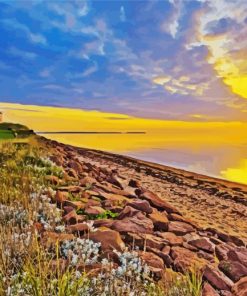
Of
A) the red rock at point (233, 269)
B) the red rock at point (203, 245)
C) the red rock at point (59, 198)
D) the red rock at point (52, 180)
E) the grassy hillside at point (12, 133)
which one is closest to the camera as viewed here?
the red rock at point (233, 269)

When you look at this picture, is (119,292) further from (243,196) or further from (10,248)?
(243,196)

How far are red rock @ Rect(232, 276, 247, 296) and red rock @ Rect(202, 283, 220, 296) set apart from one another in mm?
298

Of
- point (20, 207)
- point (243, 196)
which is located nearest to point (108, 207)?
point (20, 207)

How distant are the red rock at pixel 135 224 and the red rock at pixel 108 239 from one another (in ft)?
1.70

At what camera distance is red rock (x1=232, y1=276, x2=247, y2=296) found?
Answer: 4.43 meters

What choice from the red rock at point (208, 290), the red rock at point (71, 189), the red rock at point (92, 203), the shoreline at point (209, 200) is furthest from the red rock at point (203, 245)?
the red rock at point (71, 189)

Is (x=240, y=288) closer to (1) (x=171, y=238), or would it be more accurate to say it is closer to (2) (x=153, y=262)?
(2) (x=153, y=262)

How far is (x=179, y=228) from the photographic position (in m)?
6.83

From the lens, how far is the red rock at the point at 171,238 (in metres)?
5.81

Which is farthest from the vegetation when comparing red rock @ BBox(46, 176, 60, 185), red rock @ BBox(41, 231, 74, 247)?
red rock @ BBox(46, 176, 60, 185)

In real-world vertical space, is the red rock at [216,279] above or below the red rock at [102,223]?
below

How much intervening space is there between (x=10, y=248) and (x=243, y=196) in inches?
488

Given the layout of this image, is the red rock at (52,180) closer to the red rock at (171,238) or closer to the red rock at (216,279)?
the red rock at (171,238)

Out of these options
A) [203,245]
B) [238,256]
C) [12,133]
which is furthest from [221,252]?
[12,133]
